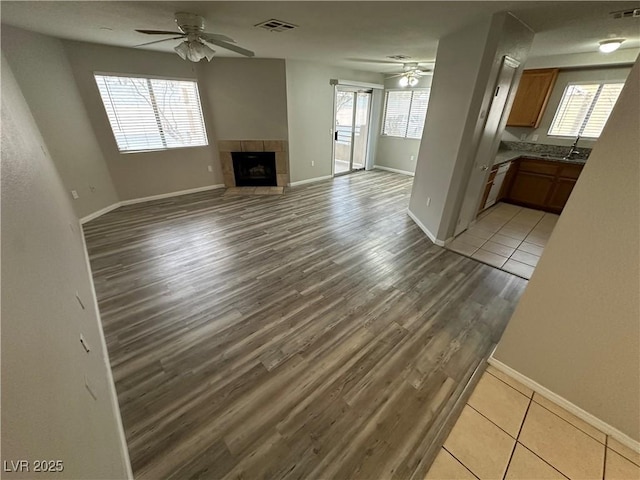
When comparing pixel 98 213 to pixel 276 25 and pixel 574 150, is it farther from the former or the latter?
pixel 574 150

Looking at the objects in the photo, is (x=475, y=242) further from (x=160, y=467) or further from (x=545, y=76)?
(x=160, y=467)

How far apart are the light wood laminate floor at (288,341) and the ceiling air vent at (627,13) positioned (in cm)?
249

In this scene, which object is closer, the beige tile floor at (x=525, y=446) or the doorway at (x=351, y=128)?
the beige tile floor at (x=525, y=446)

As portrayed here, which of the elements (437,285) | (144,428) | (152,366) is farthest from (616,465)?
(152,366)

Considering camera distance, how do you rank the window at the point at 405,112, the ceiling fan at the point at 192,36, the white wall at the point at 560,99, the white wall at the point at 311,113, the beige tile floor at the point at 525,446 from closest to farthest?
the beige tile floor at the point at 525,446, the ceiling fan at the point at 192,36, the white wall at the point at 560,99, the white wall at the point at 311,113, the window at the point at 405,112

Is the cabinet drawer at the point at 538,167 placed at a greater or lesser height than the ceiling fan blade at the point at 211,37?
lesser

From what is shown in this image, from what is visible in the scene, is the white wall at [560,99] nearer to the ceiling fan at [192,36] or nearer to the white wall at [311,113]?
the white wall at [311,113]

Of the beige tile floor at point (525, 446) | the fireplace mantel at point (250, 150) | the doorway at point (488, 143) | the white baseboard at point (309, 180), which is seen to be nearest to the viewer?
the beige tile floor at point (525, 446)

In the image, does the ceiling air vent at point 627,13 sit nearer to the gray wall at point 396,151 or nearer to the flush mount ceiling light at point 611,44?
the flush mount ceiling light at point 611,44

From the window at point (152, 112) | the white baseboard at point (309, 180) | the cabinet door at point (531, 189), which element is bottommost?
the white baseboard at point (309, 180)

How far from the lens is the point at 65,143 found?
3.67 metres

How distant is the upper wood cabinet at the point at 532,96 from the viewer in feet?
13.9

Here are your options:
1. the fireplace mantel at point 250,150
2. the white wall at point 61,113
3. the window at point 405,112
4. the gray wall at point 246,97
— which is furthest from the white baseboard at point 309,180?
the white wall at point 61,113

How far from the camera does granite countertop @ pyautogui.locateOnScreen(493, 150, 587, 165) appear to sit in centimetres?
402
